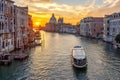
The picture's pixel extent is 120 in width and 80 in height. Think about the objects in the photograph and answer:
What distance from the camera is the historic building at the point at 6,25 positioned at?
39.4 meters

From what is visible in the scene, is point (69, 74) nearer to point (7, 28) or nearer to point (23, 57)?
point (23, 57)

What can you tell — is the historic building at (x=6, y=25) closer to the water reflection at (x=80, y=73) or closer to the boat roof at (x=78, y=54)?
the boat roof at (x=78, y=54)

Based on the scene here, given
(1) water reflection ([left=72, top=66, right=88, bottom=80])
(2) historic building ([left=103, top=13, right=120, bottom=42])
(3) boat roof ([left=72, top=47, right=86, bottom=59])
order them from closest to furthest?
1. (1) water reflection ([left=72, top=66, right=88, bottom=80])
2. (3) boat roof ([left=72, top=47, right=86, bottom=59])
3. (2) historic building ([left=103, top=13, right=120, bottom=42])

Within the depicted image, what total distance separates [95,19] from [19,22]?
72920mm

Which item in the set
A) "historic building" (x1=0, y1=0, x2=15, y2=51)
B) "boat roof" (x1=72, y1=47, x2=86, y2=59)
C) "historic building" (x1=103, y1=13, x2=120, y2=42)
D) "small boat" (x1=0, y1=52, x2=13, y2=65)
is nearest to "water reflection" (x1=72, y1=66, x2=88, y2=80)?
"boat roof" (x1=72, y1=47, x2=86, y2=59)

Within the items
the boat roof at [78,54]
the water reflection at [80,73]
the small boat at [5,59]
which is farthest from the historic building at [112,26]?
the small boat at [5,59]

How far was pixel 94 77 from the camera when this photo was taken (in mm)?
28188

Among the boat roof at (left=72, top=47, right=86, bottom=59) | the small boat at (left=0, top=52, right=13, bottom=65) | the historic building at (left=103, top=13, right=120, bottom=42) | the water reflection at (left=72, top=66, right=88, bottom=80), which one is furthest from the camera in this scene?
the historic building at (left=103, top=13, right=120, bottom=42)

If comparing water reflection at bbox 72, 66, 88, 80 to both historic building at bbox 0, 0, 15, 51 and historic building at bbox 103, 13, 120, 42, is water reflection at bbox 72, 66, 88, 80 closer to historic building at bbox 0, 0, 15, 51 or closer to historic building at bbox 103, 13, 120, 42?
historic building at bbox 0, 0, 15, 51

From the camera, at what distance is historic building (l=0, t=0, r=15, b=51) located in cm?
3944

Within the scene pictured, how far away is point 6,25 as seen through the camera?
42156 mm

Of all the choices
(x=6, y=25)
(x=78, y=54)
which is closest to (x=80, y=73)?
(x=78, y=54)

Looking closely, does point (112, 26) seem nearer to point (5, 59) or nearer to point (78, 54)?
point (78, 54)

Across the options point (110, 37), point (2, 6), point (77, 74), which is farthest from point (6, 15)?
point (110, 37)
